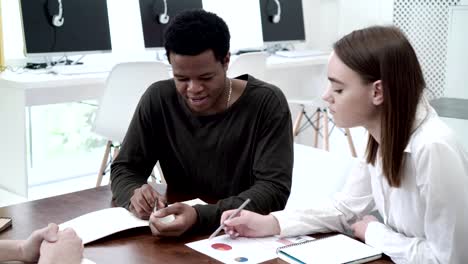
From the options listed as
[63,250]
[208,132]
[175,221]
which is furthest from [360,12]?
[63,250]

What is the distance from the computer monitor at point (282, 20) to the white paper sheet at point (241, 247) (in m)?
3.53

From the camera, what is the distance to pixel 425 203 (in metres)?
1.16

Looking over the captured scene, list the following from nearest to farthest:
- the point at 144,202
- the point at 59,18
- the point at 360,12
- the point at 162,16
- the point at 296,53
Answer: the point at 144,202 → the point at 59,18 → the point at 162,16 → the point at 296,53 → the point at 360,12

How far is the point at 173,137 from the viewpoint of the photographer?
1668mm

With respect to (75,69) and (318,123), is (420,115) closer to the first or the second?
(75,69)

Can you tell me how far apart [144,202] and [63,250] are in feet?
0.92

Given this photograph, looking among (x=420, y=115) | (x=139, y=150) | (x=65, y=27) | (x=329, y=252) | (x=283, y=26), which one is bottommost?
(x=329, y=252)

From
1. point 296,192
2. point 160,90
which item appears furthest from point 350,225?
point 160,90

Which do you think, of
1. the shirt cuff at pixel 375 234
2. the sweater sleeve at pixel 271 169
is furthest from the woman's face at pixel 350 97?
the sweater sleeve at pixel 271 169

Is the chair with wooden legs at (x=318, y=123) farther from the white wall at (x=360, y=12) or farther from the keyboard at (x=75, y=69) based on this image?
the keyboard at (x=75, y=69)

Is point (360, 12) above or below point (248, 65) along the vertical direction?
above

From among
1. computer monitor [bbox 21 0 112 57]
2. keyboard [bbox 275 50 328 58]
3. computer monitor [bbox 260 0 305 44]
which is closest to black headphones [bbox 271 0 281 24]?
computer monitor [bbox 260 0 305 44]

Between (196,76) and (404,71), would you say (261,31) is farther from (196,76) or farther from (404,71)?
(404,71)

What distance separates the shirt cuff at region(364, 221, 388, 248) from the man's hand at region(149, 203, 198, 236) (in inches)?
14.1
